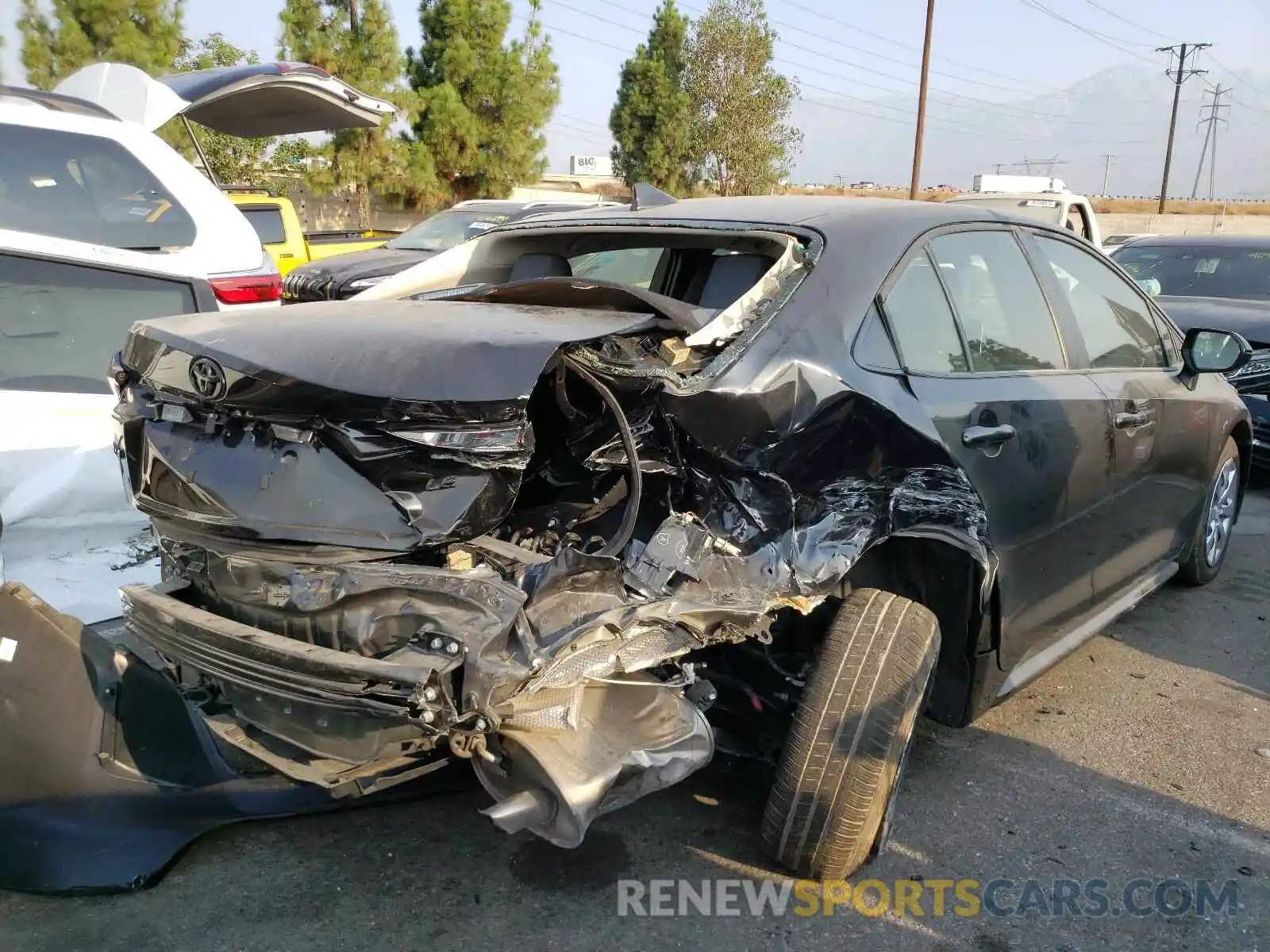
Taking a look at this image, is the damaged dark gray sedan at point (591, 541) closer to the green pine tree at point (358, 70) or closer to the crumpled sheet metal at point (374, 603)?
the crumpled sheet metal at point (374, 603)

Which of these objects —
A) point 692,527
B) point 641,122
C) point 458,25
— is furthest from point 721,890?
point 641,122

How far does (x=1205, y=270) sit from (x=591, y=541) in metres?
7.75

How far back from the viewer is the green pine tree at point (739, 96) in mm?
29219

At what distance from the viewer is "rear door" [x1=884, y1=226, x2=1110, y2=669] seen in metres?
2.89

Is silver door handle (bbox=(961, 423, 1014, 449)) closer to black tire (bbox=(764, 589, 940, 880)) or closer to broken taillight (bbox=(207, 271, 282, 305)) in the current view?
black tire (bbox=(764, 589, 940, 880))

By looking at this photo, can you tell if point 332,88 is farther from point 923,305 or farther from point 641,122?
point 641,122

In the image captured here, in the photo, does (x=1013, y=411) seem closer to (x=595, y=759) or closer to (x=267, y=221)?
(x=595, y=759)

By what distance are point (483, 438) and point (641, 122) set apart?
30.8 metres

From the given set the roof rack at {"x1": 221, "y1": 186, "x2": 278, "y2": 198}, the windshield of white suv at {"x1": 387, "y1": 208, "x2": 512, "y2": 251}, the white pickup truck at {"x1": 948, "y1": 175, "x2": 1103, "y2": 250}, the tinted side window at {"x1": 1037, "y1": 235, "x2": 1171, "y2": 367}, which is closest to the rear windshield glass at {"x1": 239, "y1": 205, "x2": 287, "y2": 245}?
the roof rack at {"x1": 221, "y1": 186, "x2": 278, "y2": 198}

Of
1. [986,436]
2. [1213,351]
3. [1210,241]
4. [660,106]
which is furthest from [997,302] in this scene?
[660,106]

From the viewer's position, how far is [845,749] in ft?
8.41

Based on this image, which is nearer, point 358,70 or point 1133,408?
point 1133,408

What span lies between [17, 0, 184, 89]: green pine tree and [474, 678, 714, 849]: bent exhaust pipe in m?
19.8

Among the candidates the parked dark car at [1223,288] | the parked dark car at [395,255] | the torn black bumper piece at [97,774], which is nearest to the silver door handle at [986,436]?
the torn black bumper piece at [97,774]
